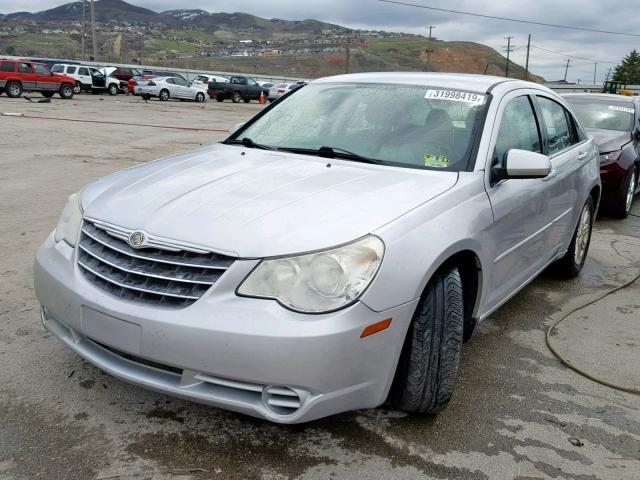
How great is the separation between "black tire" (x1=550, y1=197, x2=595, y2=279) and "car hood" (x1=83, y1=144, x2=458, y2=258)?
2299mm

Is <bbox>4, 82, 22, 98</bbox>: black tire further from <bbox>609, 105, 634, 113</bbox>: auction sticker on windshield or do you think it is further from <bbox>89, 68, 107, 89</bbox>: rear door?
<bbox>609, 105, 634, 113</bbox>: auction sticker on windshield

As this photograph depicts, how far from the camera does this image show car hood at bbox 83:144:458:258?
2.46 metres

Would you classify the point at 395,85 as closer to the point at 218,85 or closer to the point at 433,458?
the point at 433,458

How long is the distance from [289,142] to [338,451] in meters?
1.89

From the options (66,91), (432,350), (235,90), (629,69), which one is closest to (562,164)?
(432,350)

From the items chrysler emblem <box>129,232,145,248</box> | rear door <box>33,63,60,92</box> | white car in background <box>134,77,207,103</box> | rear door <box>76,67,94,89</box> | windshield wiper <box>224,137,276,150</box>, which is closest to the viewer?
chrysler emblem <box>129,232,145,248</box>

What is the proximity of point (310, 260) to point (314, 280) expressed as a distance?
8cm

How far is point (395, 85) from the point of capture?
3949 millimetres

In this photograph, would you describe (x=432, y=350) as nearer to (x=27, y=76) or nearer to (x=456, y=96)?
(x=456, y=96)

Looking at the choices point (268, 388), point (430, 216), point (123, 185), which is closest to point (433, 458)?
point (268, 388)

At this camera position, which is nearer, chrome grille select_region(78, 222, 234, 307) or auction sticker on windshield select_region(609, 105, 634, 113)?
chrome grille select_region(78, 222, 234, 307)

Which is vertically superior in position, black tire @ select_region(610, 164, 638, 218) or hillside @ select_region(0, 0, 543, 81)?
hillside @ select_region(0, 0, 543, 81)

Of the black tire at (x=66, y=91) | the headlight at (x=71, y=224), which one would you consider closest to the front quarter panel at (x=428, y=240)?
the headlight at (x=71, y=224)

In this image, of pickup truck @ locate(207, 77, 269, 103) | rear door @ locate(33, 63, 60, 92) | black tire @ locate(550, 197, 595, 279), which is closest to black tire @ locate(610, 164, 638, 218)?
black tire @ locate(550, 197, 595, 279)
